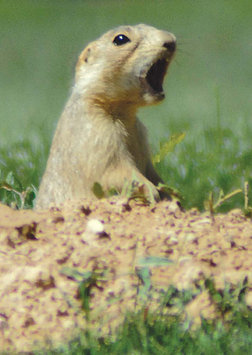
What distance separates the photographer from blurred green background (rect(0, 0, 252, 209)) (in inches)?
217

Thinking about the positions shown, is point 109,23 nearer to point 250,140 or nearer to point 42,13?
point 42,13

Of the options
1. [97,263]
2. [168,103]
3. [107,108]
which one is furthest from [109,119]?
[168,103]

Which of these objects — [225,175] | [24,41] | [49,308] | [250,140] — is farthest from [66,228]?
[24,41]

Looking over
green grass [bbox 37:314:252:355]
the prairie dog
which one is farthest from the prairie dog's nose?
green grass [bbox 37:314:252:355]

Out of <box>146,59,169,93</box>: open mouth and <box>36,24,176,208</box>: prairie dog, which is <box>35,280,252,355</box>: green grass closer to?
<box>36,24,176,208</box>: prairie dog

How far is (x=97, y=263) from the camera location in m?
3.11

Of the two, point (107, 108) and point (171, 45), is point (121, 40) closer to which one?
point (171, 45)

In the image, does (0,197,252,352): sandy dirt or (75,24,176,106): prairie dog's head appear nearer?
(0,197,252,352): sandy dirt

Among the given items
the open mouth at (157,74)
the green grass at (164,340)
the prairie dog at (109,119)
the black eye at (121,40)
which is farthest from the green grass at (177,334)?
the black eye at (121,40)

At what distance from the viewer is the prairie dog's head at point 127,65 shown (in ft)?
14.2

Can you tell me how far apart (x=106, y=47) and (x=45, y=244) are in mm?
1708

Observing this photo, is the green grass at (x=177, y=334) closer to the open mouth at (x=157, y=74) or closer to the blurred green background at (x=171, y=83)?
the open mouth at (x=157, y=74)

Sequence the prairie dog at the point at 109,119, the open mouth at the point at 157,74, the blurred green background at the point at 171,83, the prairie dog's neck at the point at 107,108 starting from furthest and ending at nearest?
the blurred green background at the point at 171,83 < the open mouth at the point at 157,74 < the prairie dog's neck at the point at 107,108 < the prairie dog at the point at 109,119

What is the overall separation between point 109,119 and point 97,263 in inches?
55.6
